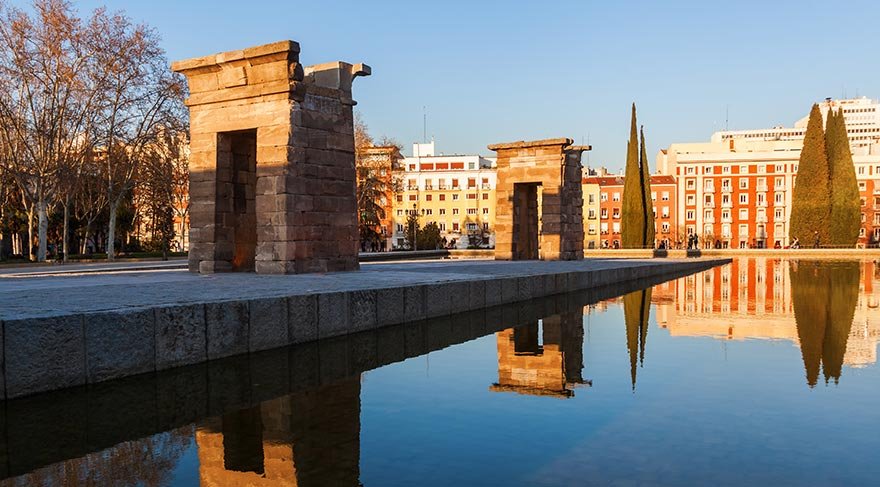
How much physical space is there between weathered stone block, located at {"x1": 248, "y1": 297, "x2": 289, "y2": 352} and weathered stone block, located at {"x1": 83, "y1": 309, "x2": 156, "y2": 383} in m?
1.59

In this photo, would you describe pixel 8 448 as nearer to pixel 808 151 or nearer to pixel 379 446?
pixel 379 446

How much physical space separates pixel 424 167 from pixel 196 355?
342 feet

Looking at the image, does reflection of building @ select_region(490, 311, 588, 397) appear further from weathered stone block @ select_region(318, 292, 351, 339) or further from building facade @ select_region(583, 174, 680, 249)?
building facade @ select_region(583, 174, 680, 249)

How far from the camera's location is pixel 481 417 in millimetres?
6816

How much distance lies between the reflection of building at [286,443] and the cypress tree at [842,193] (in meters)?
66.5

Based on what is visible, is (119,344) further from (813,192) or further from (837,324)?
(813,192)

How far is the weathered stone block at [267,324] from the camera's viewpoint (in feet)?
31.6

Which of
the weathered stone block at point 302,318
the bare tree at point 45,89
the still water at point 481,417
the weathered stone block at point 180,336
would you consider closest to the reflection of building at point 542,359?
the still water at point 481,417

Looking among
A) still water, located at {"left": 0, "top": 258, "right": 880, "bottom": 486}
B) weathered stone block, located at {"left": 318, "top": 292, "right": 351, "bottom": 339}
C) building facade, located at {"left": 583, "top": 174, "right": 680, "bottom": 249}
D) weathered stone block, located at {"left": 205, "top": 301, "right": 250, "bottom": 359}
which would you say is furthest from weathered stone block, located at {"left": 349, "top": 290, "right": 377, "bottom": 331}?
building facade, located at {"left": 583, "top": 174, "right": 680, "bottom": 249}

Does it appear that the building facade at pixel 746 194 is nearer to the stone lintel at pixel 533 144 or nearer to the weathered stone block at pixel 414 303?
the stone lintel at pixel 533 144

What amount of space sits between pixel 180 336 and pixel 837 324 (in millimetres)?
11410

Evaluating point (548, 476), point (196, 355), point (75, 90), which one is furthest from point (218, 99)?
point (75, 90)

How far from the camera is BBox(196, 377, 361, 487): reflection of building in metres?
5.16

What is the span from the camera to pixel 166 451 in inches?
225
